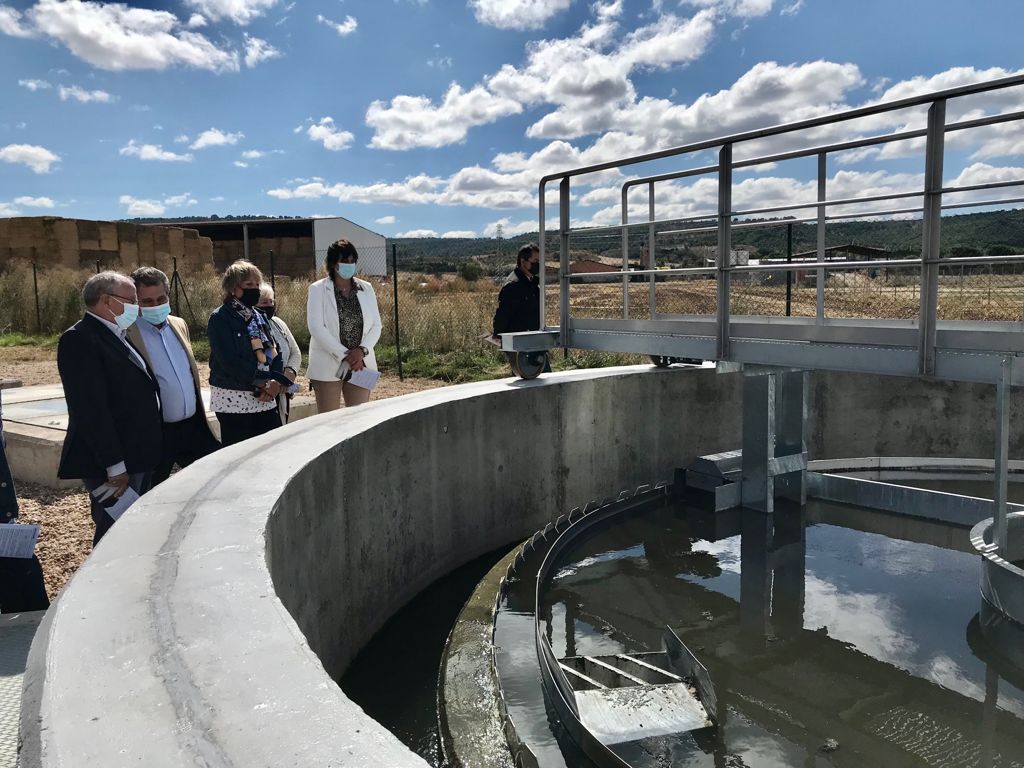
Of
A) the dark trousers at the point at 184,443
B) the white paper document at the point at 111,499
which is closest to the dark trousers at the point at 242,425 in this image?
the dark trousers at the point at 184,443

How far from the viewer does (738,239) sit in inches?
351

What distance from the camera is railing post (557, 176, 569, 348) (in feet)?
20.9

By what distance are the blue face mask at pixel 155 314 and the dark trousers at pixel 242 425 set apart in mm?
800

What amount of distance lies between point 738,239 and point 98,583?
26.1 feet

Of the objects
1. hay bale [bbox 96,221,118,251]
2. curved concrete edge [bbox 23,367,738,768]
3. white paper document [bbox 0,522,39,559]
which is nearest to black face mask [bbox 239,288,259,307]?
curved concrete edge [bbox 23,367,738,768]

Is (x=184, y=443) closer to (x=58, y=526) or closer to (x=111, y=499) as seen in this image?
(x=111, y=499)

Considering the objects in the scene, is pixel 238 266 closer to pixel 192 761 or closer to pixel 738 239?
pixel 192 761

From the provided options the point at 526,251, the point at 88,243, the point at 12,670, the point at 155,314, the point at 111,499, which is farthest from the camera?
the point at 88,243

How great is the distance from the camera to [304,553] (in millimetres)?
3574

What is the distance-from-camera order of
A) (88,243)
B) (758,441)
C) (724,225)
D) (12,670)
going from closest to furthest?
1. (12,670)
2. (724,225)
3. (758,441)
4. (88,243)

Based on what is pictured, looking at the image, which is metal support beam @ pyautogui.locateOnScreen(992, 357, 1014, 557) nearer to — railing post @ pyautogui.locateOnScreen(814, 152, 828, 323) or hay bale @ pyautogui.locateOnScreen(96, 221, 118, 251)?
railing post @ pyautogui.locateOnScreen(814, 152, 828, 323)

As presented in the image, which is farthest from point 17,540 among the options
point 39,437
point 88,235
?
point 88,235

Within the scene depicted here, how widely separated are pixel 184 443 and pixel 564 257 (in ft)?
11.1

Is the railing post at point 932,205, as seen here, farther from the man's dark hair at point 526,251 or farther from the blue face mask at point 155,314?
the blue face mask at point 155,314
